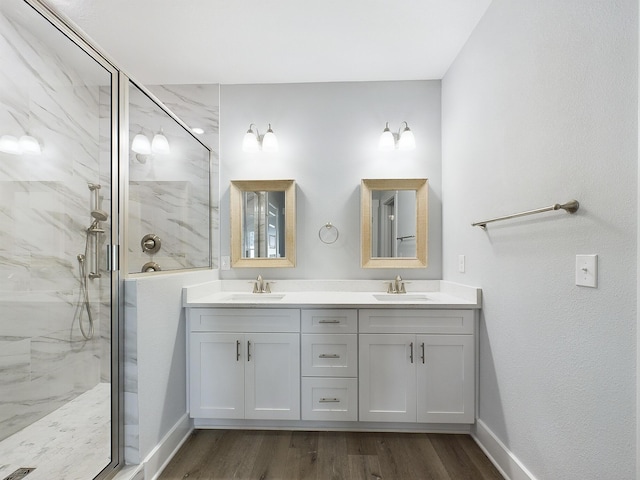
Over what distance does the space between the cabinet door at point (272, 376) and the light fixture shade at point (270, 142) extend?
1409 mm

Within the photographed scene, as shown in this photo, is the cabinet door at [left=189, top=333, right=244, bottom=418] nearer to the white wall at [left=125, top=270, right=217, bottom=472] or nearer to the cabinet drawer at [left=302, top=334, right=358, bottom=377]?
the white wall at [left=125, top=270, right=217, bottom=472]

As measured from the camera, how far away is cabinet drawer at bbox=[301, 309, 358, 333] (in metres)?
2.00

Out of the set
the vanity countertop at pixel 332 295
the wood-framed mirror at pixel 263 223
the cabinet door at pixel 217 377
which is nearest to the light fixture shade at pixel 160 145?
the wood-framed mirror at pixel 263 223

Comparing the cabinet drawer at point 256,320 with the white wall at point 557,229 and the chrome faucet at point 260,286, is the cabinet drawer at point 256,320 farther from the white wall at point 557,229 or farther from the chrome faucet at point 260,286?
the white wall at point 557,229

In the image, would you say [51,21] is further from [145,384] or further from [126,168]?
[145,384]

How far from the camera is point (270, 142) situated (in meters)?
2.50

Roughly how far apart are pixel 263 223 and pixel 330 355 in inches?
45.5

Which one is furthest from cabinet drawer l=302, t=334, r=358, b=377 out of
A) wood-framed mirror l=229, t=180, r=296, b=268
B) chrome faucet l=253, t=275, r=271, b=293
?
wood-framed mirror l=229, t=180, r=296, b=268

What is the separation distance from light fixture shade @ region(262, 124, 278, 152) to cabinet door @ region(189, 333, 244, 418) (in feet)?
4.65

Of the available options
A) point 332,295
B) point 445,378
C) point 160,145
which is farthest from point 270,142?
point 445,378

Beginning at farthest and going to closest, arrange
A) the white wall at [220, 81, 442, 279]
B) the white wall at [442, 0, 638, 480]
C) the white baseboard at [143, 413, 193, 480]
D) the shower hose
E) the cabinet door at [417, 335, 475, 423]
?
the white wall at [220, 81, 442, 279] → the cabinet door at [417, 335, 475, 423] → the white baseboard at [143, 413, 193, 480] → the shower hose → the white wall at [442, 0, 638, 480]

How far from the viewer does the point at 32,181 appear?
137 cm

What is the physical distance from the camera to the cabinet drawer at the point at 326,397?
6.51 feet

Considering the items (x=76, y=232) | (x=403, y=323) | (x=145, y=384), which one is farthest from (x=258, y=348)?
(x=76, y=232)
